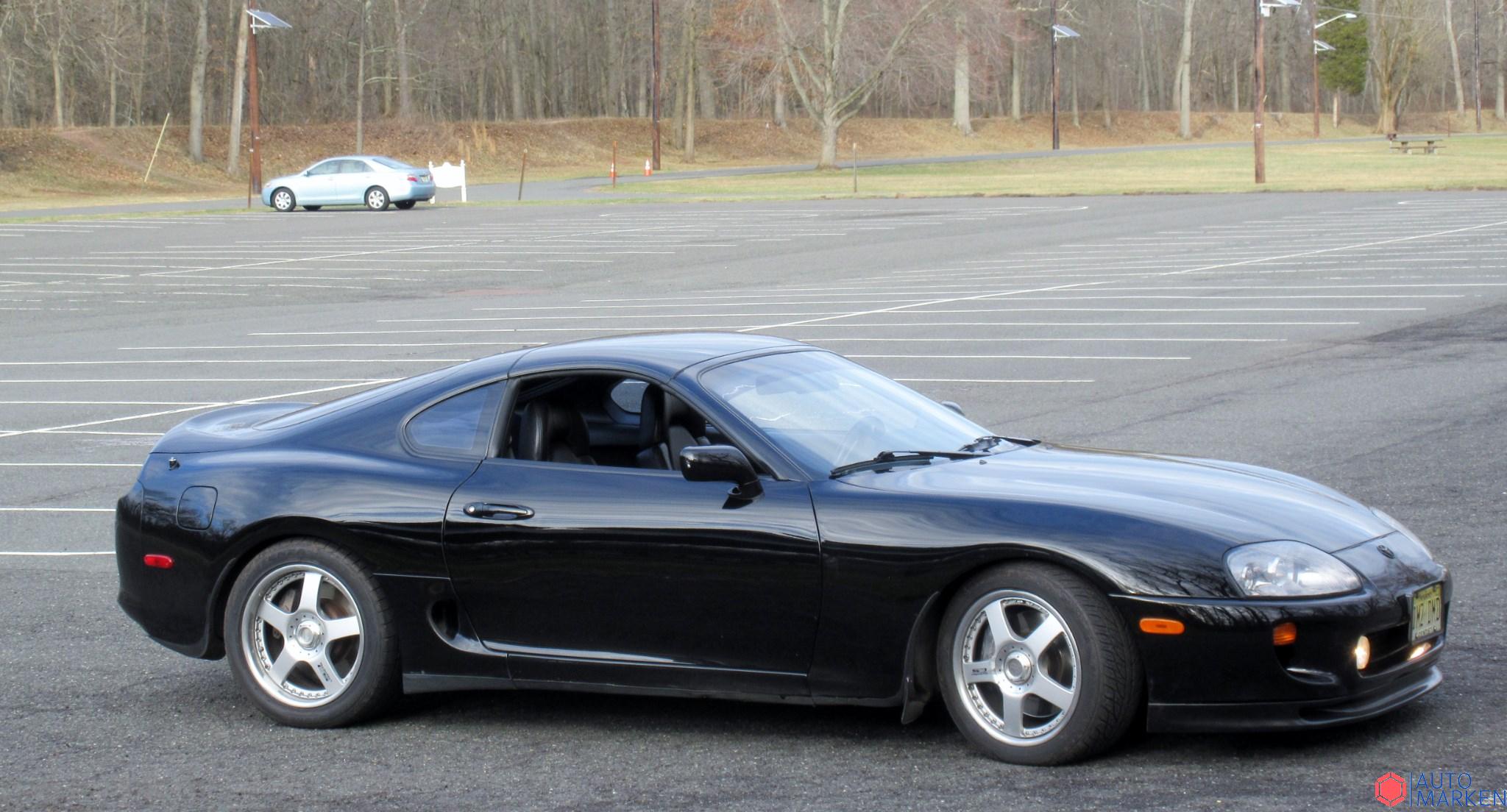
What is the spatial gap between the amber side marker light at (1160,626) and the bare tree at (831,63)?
56484 millimetres

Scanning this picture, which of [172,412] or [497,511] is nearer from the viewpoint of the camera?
[497,511]

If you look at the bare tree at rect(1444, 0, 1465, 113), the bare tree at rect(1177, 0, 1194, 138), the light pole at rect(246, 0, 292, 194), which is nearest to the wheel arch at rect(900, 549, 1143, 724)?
the light pole at rect(246, 0, 292, 194)

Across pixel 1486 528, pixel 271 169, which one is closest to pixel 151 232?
pixel 271 169

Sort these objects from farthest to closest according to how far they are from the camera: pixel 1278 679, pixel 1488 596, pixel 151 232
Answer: pixel 151 232 < pixel 1488 596 < pixel 1278 679

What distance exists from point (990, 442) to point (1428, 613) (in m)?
1.58

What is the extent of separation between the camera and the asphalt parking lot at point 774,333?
15.5 ft

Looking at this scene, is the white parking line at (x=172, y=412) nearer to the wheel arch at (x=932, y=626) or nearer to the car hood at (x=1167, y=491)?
the car hood at (x=1167, y=491)

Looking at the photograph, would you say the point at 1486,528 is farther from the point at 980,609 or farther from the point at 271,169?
the point at 271,169

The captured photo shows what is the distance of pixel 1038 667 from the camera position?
4609 millimetres

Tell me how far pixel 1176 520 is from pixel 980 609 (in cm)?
61

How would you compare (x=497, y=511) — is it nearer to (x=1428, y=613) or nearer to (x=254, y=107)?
(x=1428, y=613)

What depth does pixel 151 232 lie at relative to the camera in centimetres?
3666
